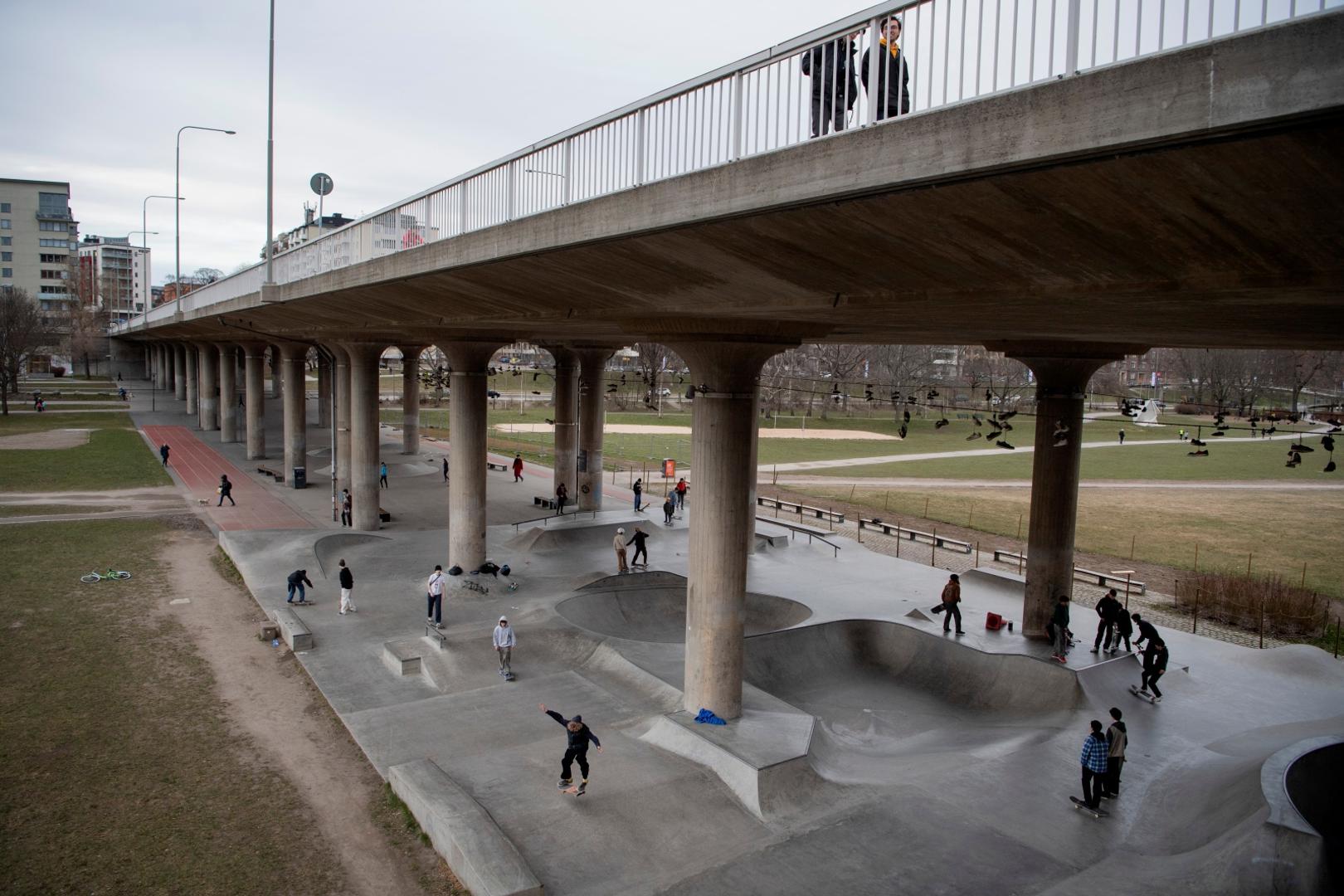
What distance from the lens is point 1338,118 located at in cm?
489

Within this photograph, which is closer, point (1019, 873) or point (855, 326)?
point (1019, 873)

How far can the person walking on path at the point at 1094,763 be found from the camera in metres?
12.2

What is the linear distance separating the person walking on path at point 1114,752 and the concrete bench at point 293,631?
15.0 metres

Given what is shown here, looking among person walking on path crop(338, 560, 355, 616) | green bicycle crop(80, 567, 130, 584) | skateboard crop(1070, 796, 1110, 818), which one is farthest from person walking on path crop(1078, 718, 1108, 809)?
green bicycle crop(80, 567, 130, 584)

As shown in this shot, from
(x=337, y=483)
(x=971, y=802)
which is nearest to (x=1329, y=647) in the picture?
(x=971, y=802)

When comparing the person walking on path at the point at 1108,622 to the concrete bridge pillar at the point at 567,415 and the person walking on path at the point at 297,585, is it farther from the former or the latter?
the concrete bridge pillar at the point at 567,415

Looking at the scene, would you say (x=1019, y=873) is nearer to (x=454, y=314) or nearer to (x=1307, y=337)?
(x=1307, y=337)

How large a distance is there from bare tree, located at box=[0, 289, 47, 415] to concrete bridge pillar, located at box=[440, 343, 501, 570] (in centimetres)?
6173

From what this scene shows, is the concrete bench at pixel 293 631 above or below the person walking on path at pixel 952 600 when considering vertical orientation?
below

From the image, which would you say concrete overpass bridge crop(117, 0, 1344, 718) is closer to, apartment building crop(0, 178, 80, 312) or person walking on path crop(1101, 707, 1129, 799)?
person walking on path crop(1101, 707, 1129, 799)

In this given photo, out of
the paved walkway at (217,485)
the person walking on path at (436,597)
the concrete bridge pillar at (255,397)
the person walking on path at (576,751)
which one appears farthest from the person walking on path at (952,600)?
the concrete bridge pillar at (255,397)

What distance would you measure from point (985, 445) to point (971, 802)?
237 feet

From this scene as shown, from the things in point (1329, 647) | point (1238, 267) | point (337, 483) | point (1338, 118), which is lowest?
point (1329, 647)

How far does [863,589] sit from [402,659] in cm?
1268
